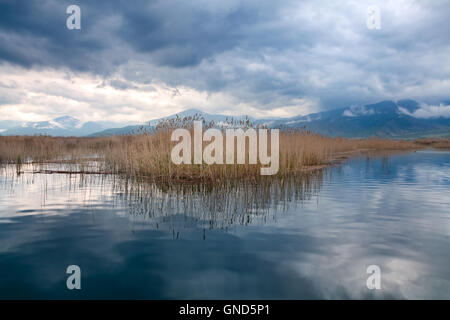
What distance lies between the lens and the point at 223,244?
5160mm

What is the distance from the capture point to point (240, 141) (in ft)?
42.9

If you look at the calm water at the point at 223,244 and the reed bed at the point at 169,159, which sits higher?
the reed bed at the point at 169,159

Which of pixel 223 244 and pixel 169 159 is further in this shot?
pixel 169 159

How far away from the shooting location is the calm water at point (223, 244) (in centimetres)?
382

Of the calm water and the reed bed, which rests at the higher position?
the reed bed

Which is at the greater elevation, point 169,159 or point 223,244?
point 169,159

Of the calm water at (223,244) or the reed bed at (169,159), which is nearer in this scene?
the calm water at (223,244)

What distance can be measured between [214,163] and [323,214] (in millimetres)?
5618

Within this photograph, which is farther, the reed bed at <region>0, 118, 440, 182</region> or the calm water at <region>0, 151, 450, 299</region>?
the reed bed at <region>0, 118, 440, 182</region>

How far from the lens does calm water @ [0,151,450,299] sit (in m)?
3.82

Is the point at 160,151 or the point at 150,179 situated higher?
the point at 160,151
